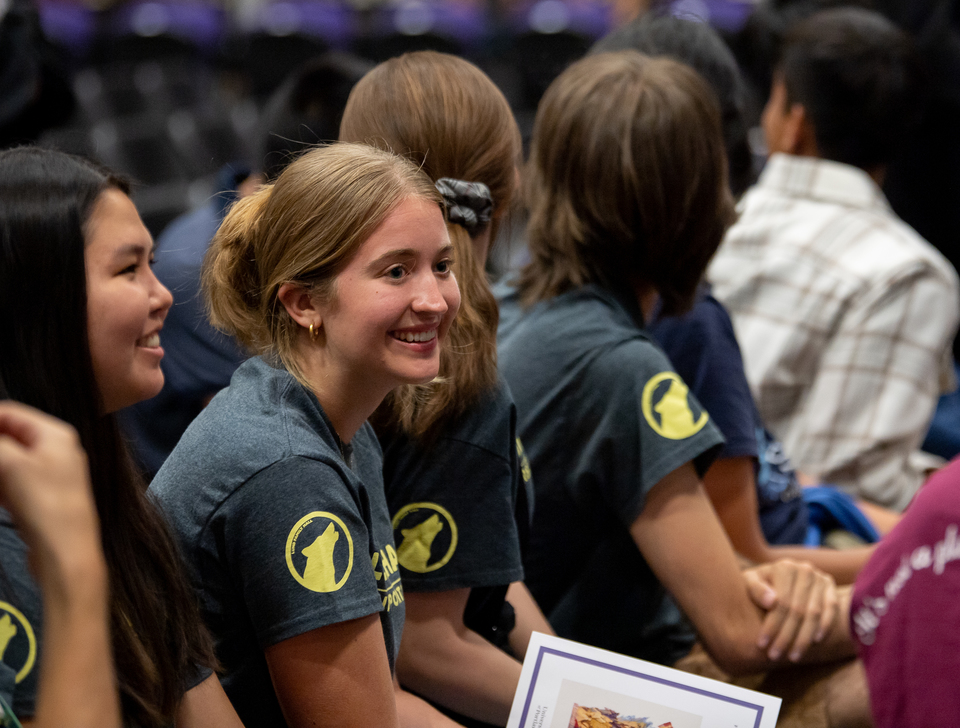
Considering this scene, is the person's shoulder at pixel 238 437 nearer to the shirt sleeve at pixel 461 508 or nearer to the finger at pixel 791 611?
the shirt sleeve at pixel 461 508

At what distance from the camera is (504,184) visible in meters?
1.62

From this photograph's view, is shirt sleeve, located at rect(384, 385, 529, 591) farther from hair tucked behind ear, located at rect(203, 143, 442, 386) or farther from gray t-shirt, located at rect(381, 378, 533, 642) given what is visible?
hair tucked behind ear, located at rect(203, 143, 442, 386)

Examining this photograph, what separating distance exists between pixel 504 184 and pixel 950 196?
2.83 metres

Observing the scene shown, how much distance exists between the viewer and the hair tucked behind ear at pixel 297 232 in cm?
127

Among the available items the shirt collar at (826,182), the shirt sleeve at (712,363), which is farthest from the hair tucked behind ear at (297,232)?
the shirt collar at (826,182)

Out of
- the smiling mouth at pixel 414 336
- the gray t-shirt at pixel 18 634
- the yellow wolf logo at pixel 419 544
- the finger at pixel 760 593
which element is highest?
the smiling mouth at pixel 414 336

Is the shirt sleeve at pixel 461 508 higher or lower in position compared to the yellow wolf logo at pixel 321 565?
lower

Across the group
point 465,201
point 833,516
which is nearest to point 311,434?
point 465,201

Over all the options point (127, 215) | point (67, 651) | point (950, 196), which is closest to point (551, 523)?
point (127, 215)

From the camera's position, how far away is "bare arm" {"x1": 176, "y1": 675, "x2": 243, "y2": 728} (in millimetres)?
1190

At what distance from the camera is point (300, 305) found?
1.32m

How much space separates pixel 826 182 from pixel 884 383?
0.59 metres

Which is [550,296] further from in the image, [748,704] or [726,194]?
[748,704]

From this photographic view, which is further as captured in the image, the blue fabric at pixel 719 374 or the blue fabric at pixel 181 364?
the blue fabric at pixel 181 364
